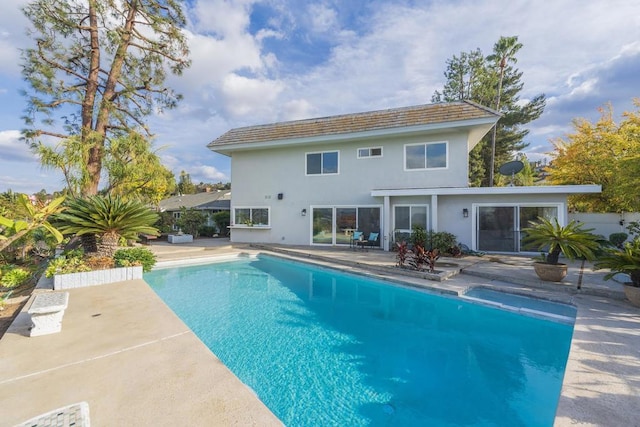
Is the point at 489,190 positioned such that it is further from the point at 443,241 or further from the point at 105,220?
the point at 105,220

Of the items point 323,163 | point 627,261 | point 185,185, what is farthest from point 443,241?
point 185,185

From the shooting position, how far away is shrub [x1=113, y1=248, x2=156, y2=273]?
324 inches

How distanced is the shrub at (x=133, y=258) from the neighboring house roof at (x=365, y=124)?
30.4ft

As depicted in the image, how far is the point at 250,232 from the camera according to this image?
57.0 ft

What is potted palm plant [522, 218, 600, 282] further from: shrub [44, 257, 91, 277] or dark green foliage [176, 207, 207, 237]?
dark green foliage [176, 207, 207, 237]

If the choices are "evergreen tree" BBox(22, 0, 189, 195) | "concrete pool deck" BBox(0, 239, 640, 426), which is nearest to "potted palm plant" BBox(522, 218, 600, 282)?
"concrete pool deck" BBox(0, 239, 640, 426)

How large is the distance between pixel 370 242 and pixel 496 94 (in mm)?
22024

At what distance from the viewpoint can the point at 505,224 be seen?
12.2 meters

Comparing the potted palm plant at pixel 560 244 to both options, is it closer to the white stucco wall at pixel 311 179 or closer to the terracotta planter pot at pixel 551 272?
the terracotta planter pot at pixel 551 272

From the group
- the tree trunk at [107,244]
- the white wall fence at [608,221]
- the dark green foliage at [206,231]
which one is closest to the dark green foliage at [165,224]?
the dark green foliage at [206,231]

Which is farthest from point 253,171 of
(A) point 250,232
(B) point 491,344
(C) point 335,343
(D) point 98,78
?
(B) point 491,344

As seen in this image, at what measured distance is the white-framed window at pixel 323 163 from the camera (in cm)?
1547

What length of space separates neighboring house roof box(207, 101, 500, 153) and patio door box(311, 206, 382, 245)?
394 centimetres

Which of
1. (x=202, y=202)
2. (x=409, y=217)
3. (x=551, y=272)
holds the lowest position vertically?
Result: (x=551, y=272)
